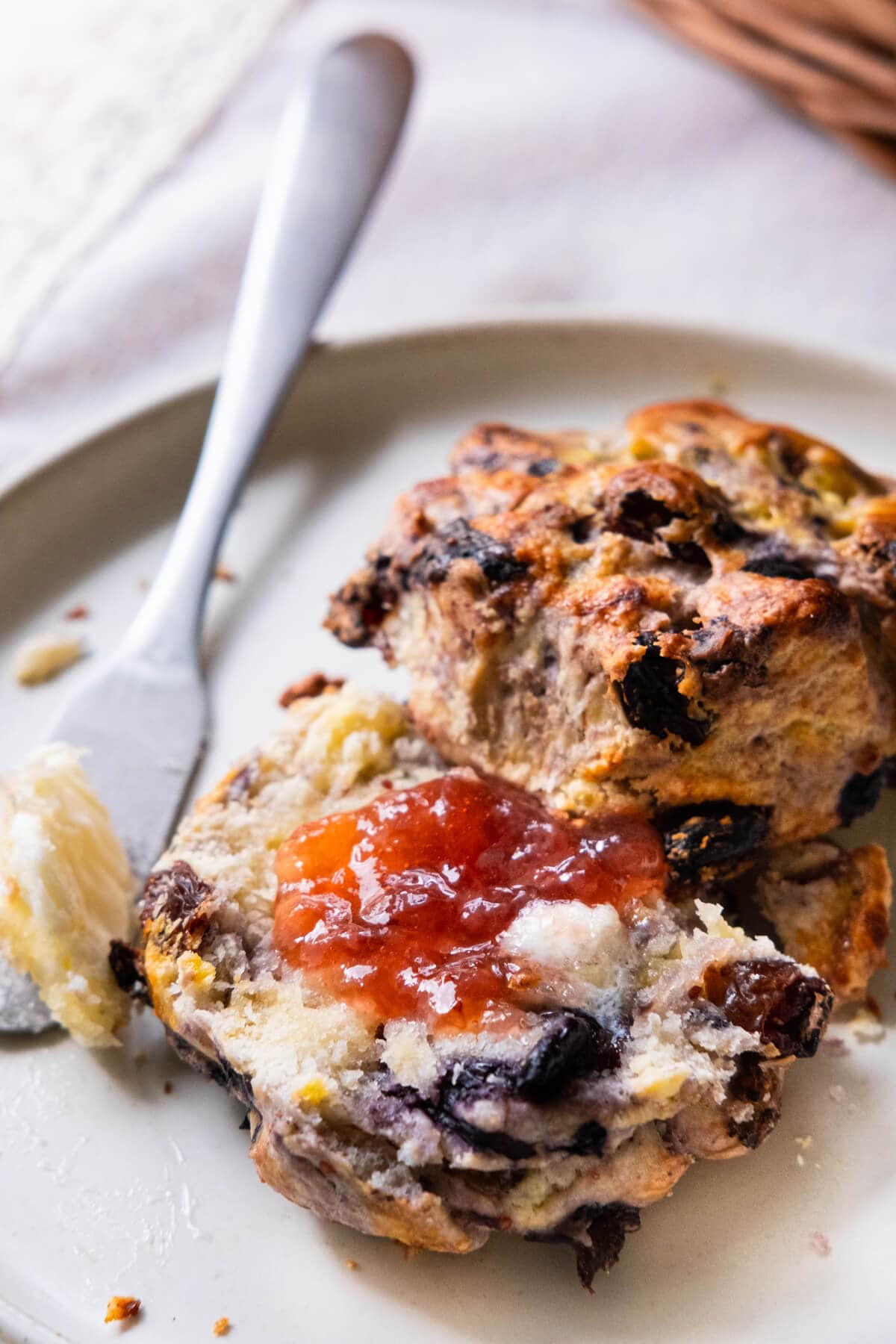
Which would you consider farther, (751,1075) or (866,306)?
(866,306)

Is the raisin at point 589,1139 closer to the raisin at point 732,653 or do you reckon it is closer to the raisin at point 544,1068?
the raisin at point 544,1068

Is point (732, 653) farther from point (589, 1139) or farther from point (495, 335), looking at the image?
point (495, 335)

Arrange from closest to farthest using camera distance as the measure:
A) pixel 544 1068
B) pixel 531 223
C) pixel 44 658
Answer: pixel 544 1068
pixel 44 658
pixel 531 223

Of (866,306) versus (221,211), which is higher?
(866,306)

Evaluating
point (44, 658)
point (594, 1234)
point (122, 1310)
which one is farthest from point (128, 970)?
point (44, 658)

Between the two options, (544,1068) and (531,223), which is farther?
(531,223)

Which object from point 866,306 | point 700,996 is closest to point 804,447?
point 700,996

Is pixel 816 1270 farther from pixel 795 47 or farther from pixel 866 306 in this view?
pixel 795 47
